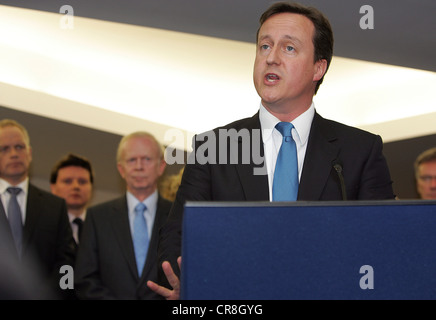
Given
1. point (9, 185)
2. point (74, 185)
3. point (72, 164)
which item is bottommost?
point (9, 185)

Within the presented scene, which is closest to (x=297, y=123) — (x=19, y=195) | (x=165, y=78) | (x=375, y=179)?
(x=375, y=179)

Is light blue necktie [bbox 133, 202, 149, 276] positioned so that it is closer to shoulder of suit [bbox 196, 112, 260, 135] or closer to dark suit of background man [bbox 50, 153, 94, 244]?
dark suit of background man [bbox 50, 153, 94, 244]

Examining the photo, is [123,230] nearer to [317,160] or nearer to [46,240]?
[46,240]

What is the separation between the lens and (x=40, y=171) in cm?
567

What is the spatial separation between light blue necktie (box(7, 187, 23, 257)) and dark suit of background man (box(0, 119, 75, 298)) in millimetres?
13

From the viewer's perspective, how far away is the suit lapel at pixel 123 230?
3.39 metres

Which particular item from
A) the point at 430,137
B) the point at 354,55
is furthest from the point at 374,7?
the point at 430,137

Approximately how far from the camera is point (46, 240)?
357 centimetres

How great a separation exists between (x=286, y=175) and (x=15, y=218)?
2227 millimetres

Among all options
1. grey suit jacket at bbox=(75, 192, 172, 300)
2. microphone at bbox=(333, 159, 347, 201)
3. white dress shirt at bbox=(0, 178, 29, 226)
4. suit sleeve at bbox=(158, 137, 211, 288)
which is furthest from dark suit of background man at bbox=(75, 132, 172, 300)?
microphone at bbox=(333, 159, 347, 201)

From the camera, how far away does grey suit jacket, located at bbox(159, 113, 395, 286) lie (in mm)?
1875

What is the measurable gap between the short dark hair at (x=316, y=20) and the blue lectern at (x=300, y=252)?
1.01 m

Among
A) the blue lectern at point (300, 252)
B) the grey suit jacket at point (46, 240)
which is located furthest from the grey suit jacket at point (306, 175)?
the grey suit jacket at point (46, 240)
